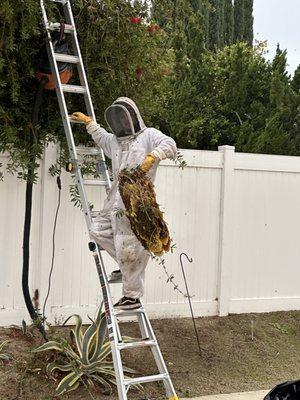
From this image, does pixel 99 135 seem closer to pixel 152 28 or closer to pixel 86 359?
pixel 152 28

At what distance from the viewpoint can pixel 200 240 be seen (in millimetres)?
7078

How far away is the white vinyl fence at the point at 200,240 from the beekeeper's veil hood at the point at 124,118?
141 centimetres

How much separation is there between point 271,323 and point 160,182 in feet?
7.05

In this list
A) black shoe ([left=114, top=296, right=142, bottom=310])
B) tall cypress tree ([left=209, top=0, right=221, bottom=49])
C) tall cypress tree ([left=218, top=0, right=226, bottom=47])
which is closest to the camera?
black shoe ([left=114, top=296, right=142, bottom=310])

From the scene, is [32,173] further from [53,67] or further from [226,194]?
[226,194]

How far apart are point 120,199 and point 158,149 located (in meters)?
0.51

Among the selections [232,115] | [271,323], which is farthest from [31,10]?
[232,115]

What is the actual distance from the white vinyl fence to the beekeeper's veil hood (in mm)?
1412

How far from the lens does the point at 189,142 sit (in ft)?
43.8

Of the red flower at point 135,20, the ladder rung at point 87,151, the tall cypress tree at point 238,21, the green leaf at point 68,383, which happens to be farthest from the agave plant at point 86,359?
the tall cypress tree at point 238,21

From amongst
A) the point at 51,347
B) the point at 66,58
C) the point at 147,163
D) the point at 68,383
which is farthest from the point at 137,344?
the point at 66,58

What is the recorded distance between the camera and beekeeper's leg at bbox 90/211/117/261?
16.3 feet

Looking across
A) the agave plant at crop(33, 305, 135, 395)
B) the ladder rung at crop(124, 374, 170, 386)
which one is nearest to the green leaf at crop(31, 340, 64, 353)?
the agave plant at crop(33, 305, 135, 395)

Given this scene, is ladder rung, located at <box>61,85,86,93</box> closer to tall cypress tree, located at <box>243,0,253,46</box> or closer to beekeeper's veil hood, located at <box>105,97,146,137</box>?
beekeeper's veil hood, located at <box>105,97,146,137</box>
